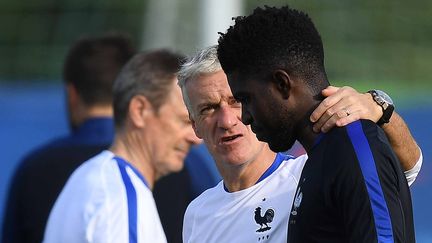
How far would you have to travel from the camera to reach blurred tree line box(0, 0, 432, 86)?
10.5 metres

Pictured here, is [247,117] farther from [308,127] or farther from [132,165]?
[132,165]

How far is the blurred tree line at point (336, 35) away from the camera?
34.5 feet

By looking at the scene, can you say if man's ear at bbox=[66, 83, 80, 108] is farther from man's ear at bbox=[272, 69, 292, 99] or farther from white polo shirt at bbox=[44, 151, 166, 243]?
man's ear at bbox=[272, 69, 292, 99]

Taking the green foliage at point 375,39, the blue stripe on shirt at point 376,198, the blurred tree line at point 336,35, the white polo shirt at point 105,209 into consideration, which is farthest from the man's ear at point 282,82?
the green foliage at point 375,39

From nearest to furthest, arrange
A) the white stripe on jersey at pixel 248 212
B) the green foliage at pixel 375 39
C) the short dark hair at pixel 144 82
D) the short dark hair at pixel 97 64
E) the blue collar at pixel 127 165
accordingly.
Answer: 1. the white stripe on jersey at pixel 248 212
2. the blue collar at pixel 127 165
3. the short dark hair at pixel 144 82
4. the short dark hair at pixel 97 64
5. the green foliage at pixel 375 39

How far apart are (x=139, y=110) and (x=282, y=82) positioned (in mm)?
1862

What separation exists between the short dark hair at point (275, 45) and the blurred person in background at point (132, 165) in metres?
1.34

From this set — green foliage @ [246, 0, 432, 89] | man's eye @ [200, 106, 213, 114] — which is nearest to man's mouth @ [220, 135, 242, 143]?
man's eye @ [200, 106, 213, 114]

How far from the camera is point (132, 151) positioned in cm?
425

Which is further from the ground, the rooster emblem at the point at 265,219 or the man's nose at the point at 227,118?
the man's nose at the point at 227,118

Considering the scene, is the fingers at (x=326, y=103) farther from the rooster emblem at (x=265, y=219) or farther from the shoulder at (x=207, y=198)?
the shoulder at (x=207, y=198)

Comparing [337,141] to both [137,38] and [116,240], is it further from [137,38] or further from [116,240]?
[137,38]

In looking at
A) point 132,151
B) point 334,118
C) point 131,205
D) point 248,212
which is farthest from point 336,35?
point 334,118

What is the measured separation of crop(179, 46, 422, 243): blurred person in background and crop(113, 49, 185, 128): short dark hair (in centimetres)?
88
